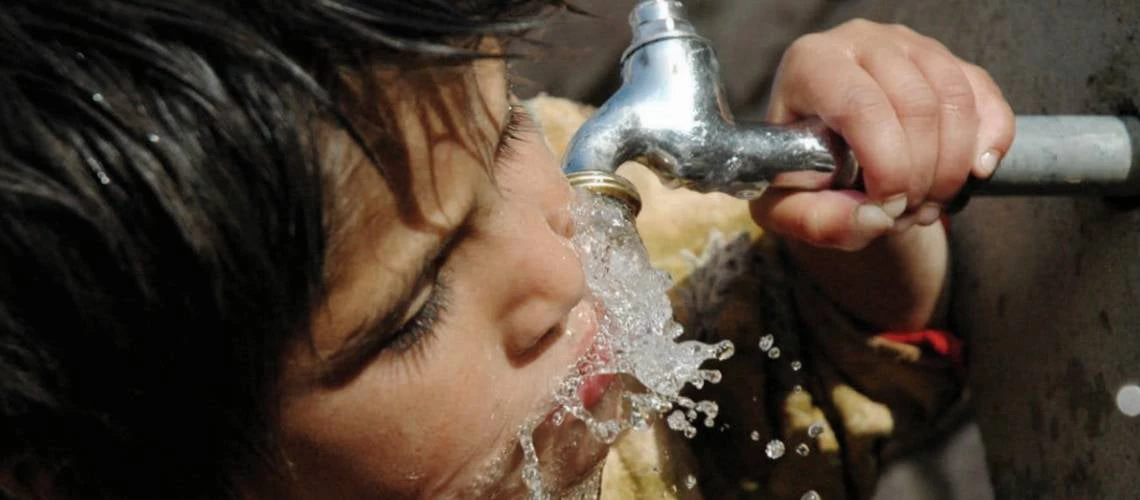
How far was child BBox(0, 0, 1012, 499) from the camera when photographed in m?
0.45

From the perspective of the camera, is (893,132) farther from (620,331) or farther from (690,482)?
(690,482)

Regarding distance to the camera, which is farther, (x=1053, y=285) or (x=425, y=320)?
(x=1053, y=285)

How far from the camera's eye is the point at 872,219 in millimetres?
802

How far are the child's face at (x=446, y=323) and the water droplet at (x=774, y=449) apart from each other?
41 cm

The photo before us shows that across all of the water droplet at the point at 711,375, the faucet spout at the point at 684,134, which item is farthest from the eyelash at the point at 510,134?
the water droplet at the point at 711,375

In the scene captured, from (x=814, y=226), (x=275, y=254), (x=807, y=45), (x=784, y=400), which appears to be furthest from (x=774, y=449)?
(x=275, y=254)

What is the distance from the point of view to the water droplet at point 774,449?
1.03 m

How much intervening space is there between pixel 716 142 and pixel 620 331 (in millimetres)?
149

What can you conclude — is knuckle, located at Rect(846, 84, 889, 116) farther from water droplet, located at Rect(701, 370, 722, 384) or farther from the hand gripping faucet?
water droplet, located at Rect(701, 370, 722, 384)

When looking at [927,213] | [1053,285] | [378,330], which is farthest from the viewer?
[1053,285]

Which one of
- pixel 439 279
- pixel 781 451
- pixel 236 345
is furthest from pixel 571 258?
pixel 781 451

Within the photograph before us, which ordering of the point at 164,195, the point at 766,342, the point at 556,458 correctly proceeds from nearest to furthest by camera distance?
1. the point at 164,195
2. the point at 556,458
3. the point at 766,342

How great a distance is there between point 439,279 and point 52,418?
0.20 m

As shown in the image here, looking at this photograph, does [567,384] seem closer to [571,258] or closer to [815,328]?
[571,258]
